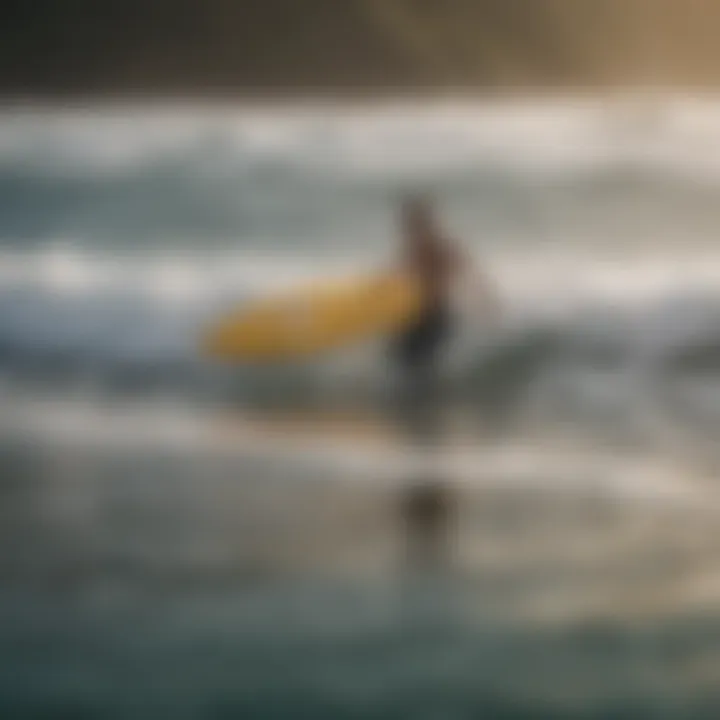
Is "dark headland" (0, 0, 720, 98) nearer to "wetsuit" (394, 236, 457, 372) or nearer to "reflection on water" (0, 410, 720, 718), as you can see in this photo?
"wetsuit" (394, 236, 457, 372)

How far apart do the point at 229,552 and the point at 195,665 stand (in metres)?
0.10

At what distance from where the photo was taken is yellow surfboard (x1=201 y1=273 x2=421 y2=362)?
3.33ft

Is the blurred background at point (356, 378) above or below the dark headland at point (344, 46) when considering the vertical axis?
below

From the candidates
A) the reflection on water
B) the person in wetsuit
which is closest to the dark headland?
the person in wetsuit

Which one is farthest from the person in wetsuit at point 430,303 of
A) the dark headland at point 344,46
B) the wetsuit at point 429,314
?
the dark headland at point 344,46

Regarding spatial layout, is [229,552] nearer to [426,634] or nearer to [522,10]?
[426,634]

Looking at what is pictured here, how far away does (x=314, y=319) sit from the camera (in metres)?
1.02

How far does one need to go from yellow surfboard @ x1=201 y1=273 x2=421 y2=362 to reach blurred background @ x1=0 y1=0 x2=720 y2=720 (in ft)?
0.06

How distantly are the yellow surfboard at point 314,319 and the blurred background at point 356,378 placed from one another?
0.7 inches

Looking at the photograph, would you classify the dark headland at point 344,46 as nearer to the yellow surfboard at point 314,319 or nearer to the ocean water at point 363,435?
Answer: the ocean water at point 363,435

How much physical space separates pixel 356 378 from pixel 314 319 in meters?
0.07

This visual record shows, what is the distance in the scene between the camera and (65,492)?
1.03m

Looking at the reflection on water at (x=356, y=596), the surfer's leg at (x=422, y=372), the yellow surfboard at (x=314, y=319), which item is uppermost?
the yellow surfboard at (x=314, y=319)

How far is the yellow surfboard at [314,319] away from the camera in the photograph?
101 cm
